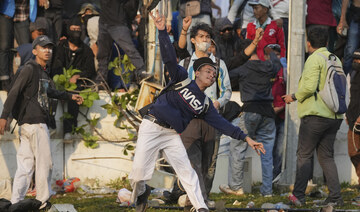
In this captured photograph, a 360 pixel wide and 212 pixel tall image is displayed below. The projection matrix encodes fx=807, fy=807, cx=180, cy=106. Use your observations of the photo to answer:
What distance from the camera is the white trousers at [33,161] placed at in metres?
10.3

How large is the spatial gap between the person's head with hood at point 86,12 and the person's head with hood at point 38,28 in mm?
1319

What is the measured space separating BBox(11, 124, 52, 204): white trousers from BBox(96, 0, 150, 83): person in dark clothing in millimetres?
2975

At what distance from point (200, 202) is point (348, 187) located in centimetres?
460

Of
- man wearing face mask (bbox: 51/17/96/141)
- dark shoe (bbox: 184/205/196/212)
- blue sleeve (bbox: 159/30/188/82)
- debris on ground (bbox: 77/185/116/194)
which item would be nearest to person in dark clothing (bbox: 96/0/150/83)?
man wearing face mask (bbox: 51/17/96/141)

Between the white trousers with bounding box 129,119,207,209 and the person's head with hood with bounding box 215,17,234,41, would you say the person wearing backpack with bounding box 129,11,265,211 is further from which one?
the person's head with hood with bounding box 215,17,234,41

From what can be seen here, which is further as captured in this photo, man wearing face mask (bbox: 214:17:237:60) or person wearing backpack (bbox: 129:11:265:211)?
man wearing face mask (bbox: 214:17:237:60)

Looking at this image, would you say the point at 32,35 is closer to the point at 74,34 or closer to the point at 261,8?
the point at 74,34

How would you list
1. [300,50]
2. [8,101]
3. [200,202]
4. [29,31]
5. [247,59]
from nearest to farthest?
1. [200,202]
2. [8,101]
3. [247,59]
4. [300,50]
5. [29,31]

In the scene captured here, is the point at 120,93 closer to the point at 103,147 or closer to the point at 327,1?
the point at 103,147

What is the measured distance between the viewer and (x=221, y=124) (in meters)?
9.39

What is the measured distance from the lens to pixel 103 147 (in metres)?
13.1

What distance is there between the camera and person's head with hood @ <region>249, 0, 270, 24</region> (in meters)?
13.6

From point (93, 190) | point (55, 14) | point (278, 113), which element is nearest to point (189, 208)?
point (93, 190)

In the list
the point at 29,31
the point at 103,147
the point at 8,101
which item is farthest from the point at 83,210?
the point at 29,31
